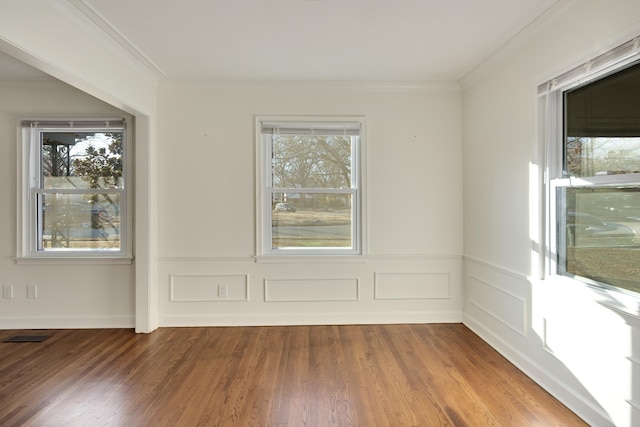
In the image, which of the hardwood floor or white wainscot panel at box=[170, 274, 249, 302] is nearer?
the hardwood floor

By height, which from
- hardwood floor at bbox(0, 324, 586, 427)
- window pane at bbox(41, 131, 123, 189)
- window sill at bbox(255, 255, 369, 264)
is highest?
window pane at bbox(41, 131, 123, 189)

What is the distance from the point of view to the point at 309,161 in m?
3.67

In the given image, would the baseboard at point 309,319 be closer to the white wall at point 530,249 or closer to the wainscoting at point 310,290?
the wainscoting at point 310,290

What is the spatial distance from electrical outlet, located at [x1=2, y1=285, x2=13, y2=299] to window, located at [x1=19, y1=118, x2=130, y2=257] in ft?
1.34

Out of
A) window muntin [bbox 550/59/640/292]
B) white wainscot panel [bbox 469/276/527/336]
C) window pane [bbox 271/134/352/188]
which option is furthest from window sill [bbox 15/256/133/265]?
window muntin [bbox 550/59/640/292]

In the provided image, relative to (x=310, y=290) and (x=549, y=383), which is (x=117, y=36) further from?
(x=549, y=383)

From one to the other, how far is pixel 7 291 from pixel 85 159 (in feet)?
5.12

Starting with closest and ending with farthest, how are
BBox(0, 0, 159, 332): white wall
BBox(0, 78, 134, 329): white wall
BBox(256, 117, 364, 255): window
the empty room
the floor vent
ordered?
BBox(0, 0, 159, 332): white wall < the empty room < the floor vent < BBox(0, 78, 134, 329): white wall < BBox(256, 117, 364, 255): window

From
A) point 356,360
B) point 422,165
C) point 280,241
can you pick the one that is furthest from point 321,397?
point 422,165

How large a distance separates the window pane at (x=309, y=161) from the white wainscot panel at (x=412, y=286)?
45.5 inches

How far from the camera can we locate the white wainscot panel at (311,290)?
360 centimetres

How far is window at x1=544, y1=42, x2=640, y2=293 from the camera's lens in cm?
185

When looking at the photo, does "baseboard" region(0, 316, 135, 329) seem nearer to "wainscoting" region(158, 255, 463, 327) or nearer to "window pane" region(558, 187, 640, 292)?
"wainscoting" region(158, 255, 463, 327)

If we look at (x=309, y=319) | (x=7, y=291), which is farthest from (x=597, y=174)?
(x=7, y=291)
